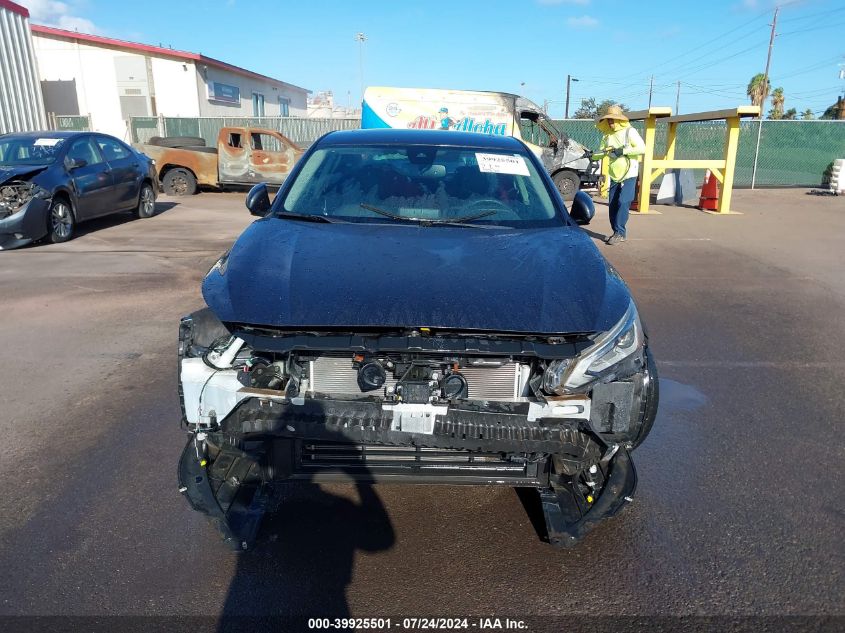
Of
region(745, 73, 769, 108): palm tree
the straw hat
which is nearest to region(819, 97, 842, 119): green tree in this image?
region(745, 73, 769, 108): palm tree

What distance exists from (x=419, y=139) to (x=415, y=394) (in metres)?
2.45

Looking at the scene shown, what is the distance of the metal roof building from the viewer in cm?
1698

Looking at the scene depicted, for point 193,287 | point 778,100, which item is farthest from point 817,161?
point 778,100

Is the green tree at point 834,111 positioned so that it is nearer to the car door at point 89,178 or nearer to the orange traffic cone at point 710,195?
the orange traffic cone at point 710,195

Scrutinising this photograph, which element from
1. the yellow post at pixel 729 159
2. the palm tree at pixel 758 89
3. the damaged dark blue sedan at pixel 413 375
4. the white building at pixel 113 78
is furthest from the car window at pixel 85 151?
the palm tree at pixel 758 89

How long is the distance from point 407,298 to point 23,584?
192 cm

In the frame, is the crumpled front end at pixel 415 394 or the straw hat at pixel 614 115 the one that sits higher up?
the straw hat at pixel 614 115

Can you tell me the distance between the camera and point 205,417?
2592 millimetres

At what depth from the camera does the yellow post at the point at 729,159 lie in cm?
1376

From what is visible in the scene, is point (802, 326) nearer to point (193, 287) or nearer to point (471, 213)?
point (471, 213)

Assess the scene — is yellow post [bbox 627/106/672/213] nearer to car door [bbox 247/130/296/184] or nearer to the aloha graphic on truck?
the aloha graphic on truck

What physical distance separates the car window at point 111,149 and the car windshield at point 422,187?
27.7 feet

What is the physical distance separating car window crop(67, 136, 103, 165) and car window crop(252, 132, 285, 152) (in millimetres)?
5940

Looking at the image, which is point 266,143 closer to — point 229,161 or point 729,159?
point 229,161
